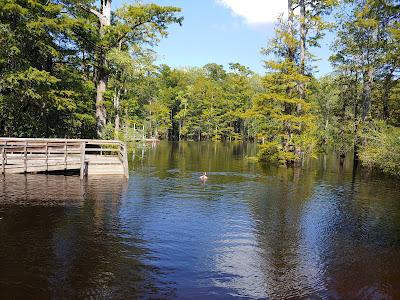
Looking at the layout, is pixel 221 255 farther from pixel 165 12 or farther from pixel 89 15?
pixel 89 15

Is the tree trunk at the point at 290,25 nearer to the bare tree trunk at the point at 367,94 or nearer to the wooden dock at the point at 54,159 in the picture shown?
the bare tree trunk at the point at 367,94

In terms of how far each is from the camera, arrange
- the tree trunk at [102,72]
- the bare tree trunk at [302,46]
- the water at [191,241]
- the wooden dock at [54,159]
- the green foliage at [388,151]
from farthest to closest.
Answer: the bare tree trunk at [302,46], the tree trunk at [102,72], the green foliage at [388,151], the wooden dock at [54,159], the water at [191,241]

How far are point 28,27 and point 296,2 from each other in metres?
22.4

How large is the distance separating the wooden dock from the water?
0.76 meters

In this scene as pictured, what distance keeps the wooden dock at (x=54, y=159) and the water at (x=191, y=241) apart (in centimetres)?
76

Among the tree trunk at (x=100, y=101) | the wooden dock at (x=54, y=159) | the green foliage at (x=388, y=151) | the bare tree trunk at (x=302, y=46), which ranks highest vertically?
the bare tree trunk at (x=302, y=46)

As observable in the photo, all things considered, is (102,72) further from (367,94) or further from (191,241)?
(367,94)

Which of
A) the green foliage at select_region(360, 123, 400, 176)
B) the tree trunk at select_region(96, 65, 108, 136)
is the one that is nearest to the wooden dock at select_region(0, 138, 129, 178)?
the tree trunk at select_region(96, 65, 108, 136)

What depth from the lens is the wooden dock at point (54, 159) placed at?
1970 centimetres

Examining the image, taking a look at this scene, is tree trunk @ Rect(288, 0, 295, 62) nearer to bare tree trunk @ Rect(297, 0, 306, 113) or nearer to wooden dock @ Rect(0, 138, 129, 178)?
bare tree trunk @ Rect(297, 0, 306, 113)

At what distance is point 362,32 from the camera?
115ft

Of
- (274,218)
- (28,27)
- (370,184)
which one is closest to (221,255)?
(274,218)

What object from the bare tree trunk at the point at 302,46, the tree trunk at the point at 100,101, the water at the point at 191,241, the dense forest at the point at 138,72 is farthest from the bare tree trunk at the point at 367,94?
the tree trunk at the point at 100,101

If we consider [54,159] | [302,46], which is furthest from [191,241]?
[302,46]
